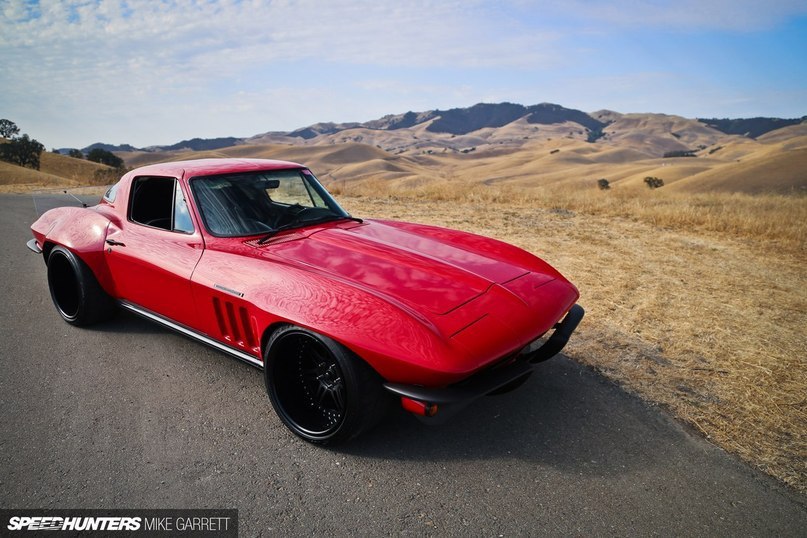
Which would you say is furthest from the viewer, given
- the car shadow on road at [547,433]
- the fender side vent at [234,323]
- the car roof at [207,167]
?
the car roof at [207,167]

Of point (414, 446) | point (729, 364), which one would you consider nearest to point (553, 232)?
point (729, 364)

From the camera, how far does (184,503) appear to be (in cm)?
231

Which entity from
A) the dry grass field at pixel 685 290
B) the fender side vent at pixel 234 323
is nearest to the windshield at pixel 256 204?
the fender side vent at pixel 234 323

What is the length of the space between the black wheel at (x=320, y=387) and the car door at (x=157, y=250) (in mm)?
898

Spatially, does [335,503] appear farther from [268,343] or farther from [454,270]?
[454,270]

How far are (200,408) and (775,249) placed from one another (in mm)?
8596

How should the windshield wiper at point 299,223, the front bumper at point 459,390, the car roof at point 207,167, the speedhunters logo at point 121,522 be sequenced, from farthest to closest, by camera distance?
the car roof at point 207,167
the windshield wiper at point 299,223
the front bumper at point 459,390
the speedhunters logo at point 121,522

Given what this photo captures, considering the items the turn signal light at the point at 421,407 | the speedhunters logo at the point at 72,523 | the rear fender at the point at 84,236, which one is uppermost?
the rear fender at the point at 84,236

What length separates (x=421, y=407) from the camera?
2.34 m

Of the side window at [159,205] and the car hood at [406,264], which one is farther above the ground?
the side window at [159,205]

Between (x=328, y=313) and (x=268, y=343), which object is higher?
(x=328, y=313)

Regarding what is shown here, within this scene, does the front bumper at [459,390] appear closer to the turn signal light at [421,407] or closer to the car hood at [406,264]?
the turn signal light at [421,407]

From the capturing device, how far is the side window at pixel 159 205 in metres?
3.55

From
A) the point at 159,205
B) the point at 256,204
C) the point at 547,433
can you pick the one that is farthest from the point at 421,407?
the point at 159,205
